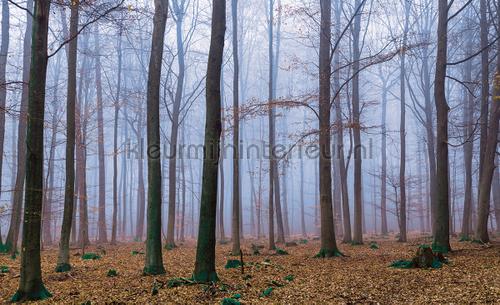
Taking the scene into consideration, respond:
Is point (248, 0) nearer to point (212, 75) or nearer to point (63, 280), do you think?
point (212, 75)

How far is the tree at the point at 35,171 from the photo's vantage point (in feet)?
19.7

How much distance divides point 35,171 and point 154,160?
9.16 feet

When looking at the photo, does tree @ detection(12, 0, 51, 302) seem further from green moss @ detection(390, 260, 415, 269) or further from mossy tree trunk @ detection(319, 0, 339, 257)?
mossy tree trunk @ detection(319, 0, 339, 257)

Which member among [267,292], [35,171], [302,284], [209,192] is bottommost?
[302,284]

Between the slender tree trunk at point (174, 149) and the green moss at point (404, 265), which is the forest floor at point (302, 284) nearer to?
the green moss at point (404, 265)

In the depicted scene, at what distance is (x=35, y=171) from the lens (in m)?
6.03

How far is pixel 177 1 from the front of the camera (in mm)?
18172

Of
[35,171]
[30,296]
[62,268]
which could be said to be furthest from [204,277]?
[62,268]

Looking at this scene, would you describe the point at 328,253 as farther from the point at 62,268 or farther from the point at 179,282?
the point at 62,268

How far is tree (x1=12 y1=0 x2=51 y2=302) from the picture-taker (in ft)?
19.7

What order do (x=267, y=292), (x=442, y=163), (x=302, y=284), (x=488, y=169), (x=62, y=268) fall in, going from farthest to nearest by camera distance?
(x=488, y=169) → (x=442, y=163) → (x=62, y=268) → (x=302, y=284) → (x=267, y=292)

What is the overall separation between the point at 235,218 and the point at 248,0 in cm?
1522

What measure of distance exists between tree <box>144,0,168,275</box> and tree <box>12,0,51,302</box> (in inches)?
97.6

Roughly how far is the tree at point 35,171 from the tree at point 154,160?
2.48 metres
